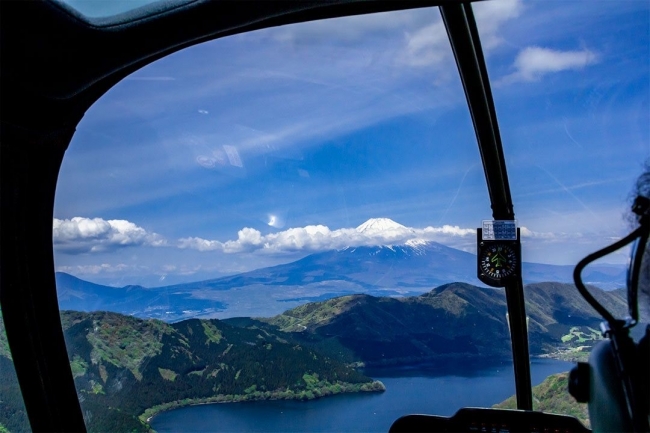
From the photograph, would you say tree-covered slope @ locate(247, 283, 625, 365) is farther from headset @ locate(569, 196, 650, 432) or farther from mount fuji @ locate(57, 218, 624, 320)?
headset @ locate(569, 196, 650, 432)

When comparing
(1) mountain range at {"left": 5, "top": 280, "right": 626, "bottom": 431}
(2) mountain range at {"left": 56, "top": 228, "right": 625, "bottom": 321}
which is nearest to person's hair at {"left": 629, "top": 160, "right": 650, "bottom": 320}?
(1) mountain range at {"left": 5, "top": 280, "right": 626, "bottom": 431}

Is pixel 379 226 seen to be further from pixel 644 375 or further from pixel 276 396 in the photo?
pixel 644 375

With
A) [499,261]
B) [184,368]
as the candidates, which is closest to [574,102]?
[499,261]

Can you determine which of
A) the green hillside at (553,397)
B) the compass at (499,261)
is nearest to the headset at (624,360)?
the green hillside at (553,397)

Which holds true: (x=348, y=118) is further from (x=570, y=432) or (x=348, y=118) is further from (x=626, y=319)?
(x=626, y=319)

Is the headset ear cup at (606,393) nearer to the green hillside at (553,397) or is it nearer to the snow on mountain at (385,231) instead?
the green hillside at (553,397)
